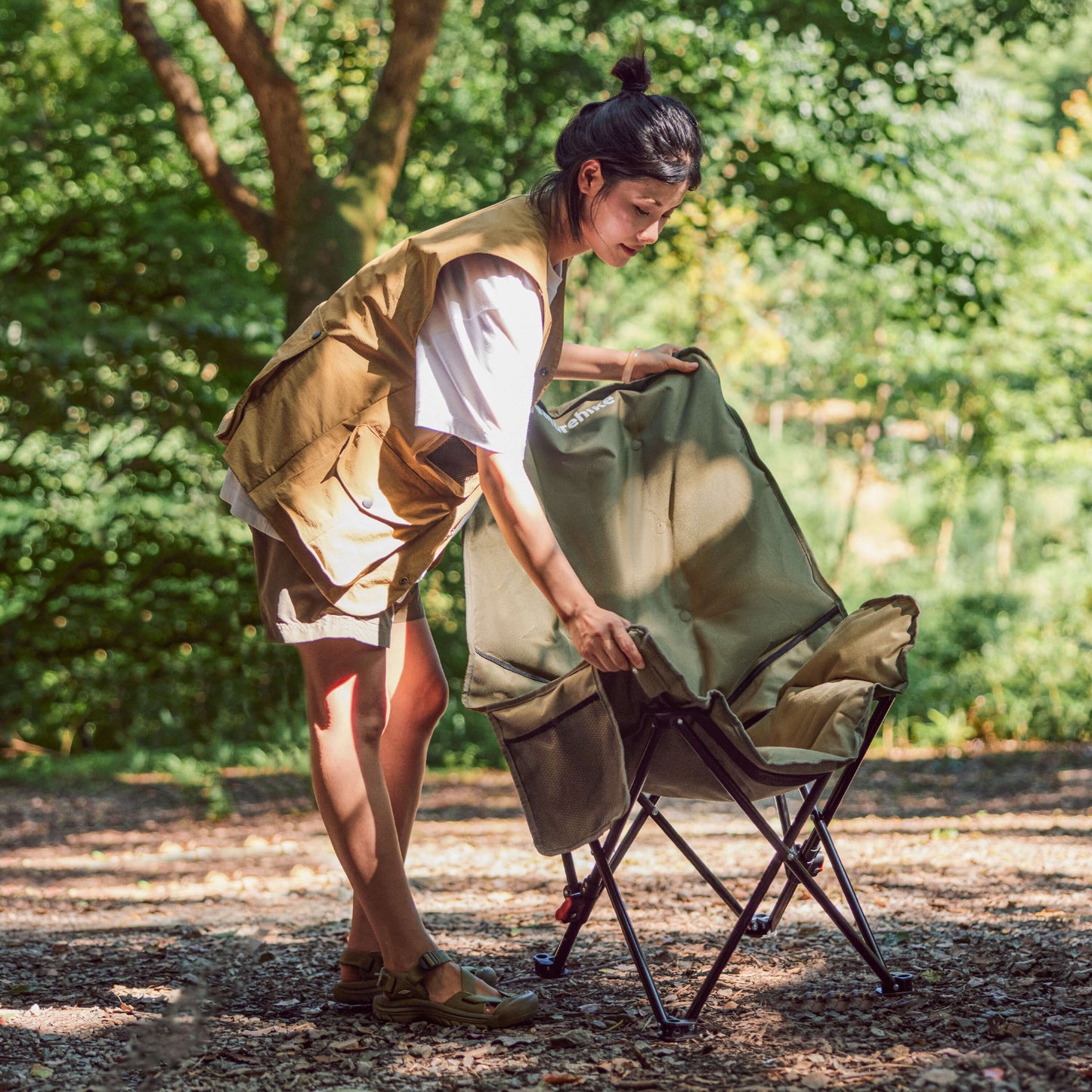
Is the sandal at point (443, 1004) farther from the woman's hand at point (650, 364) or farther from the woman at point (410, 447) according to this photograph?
the woman's hand at point (650, 364)

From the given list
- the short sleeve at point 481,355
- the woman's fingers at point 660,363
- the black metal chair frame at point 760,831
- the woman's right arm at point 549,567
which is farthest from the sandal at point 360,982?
the woman's fingers at point 660,363

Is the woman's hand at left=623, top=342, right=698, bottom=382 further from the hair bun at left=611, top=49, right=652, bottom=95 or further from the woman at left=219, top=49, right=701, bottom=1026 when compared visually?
the hair bun at left=611, top=49, right=652, bottom=95

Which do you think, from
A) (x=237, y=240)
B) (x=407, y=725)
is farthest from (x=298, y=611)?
(x=237, y=240)

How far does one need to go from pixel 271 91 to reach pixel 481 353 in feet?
16.3

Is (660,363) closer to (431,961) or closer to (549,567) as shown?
(549,567)

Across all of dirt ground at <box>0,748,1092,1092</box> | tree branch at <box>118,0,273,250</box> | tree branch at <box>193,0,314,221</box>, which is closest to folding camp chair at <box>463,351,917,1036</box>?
dirt ground at <box>0,748,1092,1092</box>

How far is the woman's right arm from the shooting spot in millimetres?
2105

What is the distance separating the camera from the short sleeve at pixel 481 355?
83.0 inches

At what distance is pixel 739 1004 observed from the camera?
2510 mm

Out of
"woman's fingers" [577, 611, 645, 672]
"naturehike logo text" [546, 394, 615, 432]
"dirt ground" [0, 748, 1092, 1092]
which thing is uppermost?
"naturehike logo text" [546, 394, 615, 432]

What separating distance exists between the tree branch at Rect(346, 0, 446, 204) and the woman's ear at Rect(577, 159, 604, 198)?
4724mm

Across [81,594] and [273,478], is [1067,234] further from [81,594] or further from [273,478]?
[273,478]

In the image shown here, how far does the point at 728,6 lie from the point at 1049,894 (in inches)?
261

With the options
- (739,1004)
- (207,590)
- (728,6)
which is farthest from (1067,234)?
(739,1004)
